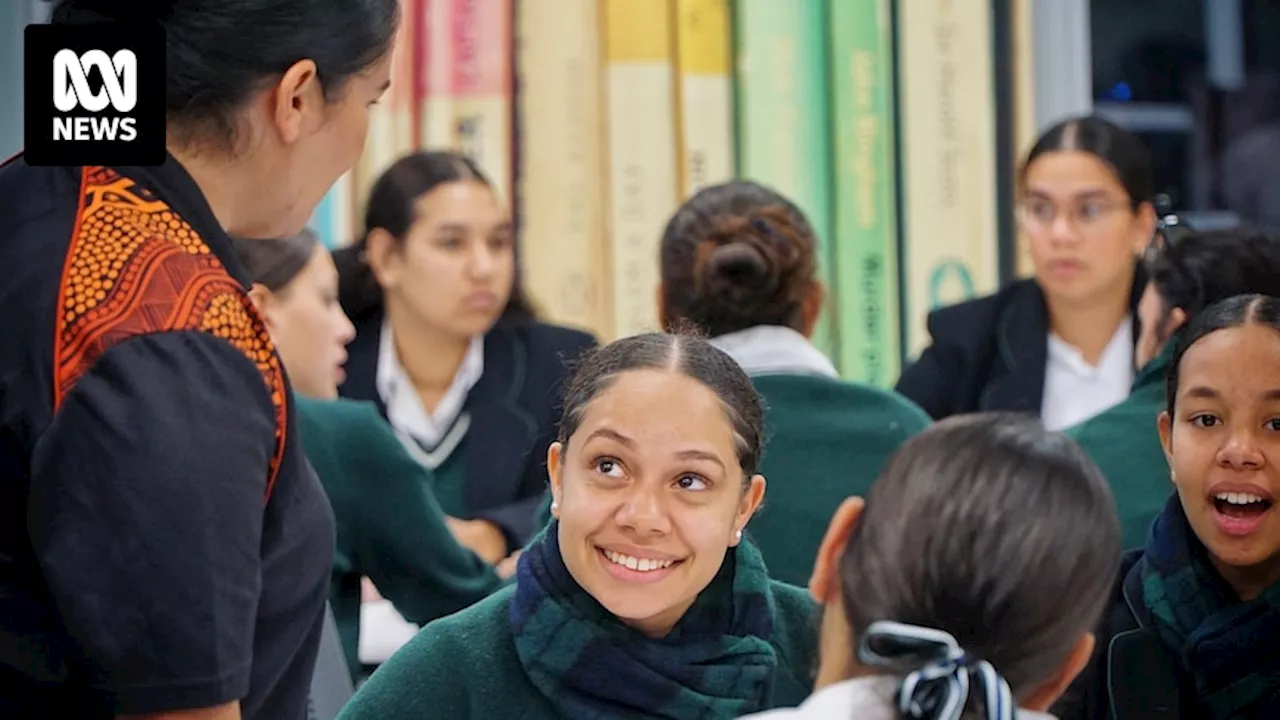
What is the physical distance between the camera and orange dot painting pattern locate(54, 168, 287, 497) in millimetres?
1123

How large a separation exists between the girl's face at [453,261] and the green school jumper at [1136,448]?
110 centimetres

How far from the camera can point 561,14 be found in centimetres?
316

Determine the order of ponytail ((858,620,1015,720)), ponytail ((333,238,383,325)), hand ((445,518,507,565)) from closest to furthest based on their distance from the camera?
ponytail ((858,620,1015,720))
hand ((445,518,507,565))
ponytail ((333,238,383,325))

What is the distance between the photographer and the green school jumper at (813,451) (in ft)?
6.19

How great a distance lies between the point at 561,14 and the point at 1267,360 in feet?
6.69

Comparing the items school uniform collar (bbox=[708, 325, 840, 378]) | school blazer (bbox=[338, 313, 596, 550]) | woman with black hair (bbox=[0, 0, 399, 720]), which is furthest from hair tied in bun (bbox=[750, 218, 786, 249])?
woman with black hair (bbox=[0, 0, 399, 720])

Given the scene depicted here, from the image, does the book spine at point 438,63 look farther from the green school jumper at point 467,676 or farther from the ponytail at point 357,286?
the green school jumper at point 467,676

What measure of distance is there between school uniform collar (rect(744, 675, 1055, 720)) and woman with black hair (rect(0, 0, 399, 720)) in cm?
36

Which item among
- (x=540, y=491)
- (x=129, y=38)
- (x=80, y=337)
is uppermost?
(x=129, y=38)

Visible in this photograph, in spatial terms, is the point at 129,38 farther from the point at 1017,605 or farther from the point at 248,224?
the point at 1017,605

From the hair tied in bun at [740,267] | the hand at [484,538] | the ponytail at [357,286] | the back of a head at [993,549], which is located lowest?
the hand at [484,538]

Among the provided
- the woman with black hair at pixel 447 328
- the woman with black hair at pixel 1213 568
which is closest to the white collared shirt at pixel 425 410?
the woman with black hair at pixel 447 328

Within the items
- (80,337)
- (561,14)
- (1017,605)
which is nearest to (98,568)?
(80,337)

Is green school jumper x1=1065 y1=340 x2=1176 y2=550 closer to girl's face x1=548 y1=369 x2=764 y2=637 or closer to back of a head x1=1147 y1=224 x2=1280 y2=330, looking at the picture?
back of a head x1=1147 y1=224 x2=1280 y2=330
